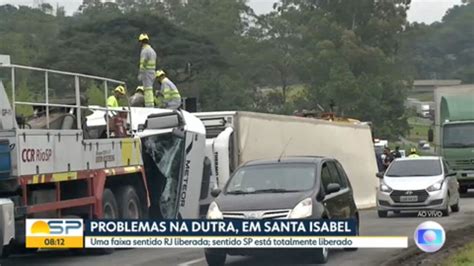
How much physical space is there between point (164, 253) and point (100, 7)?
77.6 meters

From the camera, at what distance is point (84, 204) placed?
15273mm

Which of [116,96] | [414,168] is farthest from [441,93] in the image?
[116,96]

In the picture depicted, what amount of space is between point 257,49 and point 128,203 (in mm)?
70132

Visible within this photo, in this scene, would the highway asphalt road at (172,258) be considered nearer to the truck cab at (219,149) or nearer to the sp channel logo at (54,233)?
the sp channel logo at (54,233)

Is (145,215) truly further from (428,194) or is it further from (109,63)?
(109,63)

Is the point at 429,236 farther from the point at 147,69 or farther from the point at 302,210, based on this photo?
the point at 147,69

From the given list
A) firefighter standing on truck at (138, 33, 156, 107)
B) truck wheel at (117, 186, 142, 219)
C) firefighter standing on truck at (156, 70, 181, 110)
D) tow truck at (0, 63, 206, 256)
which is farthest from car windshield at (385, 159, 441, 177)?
truck wheel at (117, 186, 142, 219)

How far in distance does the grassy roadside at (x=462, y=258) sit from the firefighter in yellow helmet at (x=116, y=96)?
6743mm

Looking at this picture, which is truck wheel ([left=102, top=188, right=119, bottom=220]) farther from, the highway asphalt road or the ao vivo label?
the ao vivo label

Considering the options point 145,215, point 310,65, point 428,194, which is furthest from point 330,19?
point 145,215

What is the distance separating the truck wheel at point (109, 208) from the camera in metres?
16.0

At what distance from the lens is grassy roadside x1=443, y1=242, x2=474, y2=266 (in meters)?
13.0

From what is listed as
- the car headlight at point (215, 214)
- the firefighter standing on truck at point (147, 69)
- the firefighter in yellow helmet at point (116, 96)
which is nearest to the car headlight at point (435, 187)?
the firefighter standing on truck at point (147, 69)

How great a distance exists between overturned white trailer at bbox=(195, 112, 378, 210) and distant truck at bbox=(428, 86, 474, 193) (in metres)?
3.41
